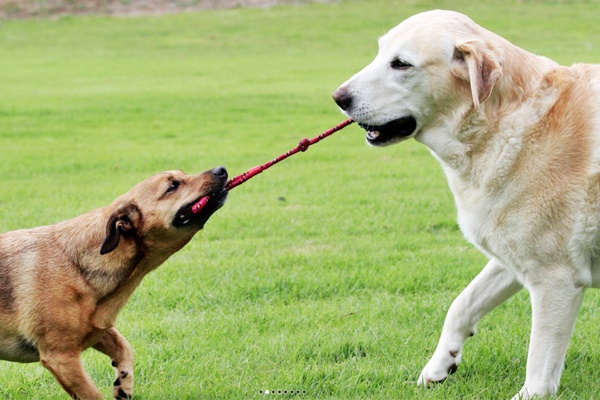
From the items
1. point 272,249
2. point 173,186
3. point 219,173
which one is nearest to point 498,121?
point 219,173

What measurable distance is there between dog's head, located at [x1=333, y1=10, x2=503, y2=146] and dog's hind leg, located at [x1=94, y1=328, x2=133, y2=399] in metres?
2.03

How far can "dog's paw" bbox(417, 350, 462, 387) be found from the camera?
208 inches

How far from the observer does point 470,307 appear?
5480mm

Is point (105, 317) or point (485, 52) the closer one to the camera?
point (485, 52)

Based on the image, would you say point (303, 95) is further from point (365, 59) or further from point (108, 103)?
point (365, 59)

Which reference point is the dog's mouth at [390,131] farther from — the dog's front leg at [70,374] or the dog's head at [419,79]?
the dog's front leg at [70,374]

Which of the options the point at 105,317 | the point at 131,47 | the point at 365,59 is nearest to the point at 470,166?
the point at 105,317

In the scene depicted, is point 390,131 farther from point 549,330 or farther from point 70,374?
point 70,374

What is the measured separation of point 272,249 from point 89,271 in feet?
9.94

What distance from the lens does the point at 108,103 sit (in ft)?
65.8

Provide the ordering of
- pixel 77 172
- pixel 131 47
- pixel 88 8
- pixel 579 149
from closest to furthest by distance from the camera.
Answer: pixel 579 149
pixel 77 172
pixel 131 47
pixel 88 8

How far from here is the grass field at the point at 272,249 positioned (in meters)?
5.48

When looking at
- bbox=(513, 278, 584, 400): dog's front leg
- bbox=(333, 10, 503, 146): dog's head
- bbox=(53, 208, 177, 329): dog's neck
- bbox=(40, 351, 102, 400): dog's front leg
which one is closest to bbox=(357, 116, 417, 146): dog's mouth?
bbox=(333, 10, 503, 146): dog's head

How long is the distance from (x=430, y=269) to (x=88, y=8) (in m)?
42.0
